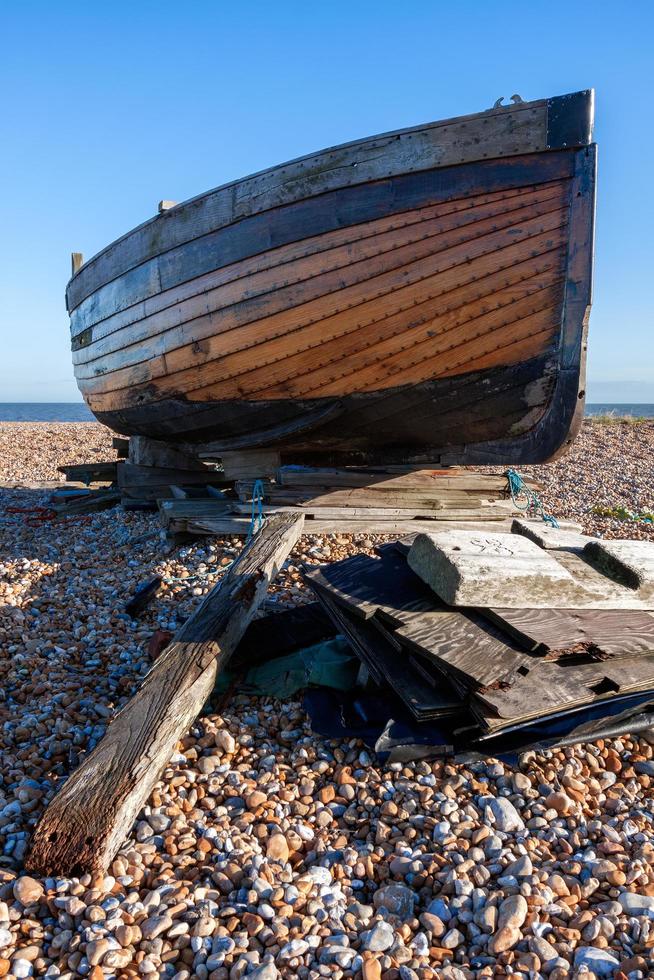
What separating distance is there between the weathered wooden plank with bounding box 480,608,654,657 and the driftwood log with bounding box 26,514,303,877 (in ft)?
3.89

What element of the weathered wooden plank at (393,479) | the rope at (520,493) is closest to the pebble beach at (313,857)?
the weathered wooden plank at (393,479)

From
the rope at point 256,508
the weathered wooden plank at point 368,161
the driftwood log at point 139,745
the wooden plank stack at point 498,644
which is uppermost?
the weathered wooden plank at point 368,161

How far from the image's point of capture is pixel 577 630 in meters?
2.75

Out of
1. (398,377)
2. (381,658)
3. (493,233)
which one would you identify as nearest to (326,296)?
(398,377)

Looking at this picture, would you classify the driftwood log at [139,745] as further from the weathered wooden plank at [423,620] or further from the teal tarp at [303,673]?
the weathered wooden plank at [423,620]

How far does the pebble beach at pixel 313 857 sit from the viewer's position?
69.4 inches

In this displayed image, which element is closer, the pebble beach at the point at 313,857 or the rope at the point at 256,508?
the pebble beach at the point at 313,857

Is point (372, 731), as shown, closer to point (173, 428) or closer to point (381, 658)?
point (381, 658)

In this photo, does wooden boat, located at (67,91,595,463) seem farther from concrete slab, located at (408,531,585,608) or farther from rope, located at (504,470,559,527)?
concrete slab, located at (408,531,585,608)

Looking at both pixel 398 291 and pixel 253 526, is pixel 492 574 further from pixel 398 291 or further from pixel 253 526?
pixel 253 526

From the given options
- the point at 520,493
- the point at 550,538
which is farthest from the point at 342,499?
the point at 550,538

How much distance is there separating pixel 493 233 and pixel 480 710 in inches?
124

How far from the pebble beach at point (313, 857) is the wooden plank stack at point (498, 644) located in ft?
0.93

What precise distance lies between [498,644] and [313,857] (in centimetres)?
104
